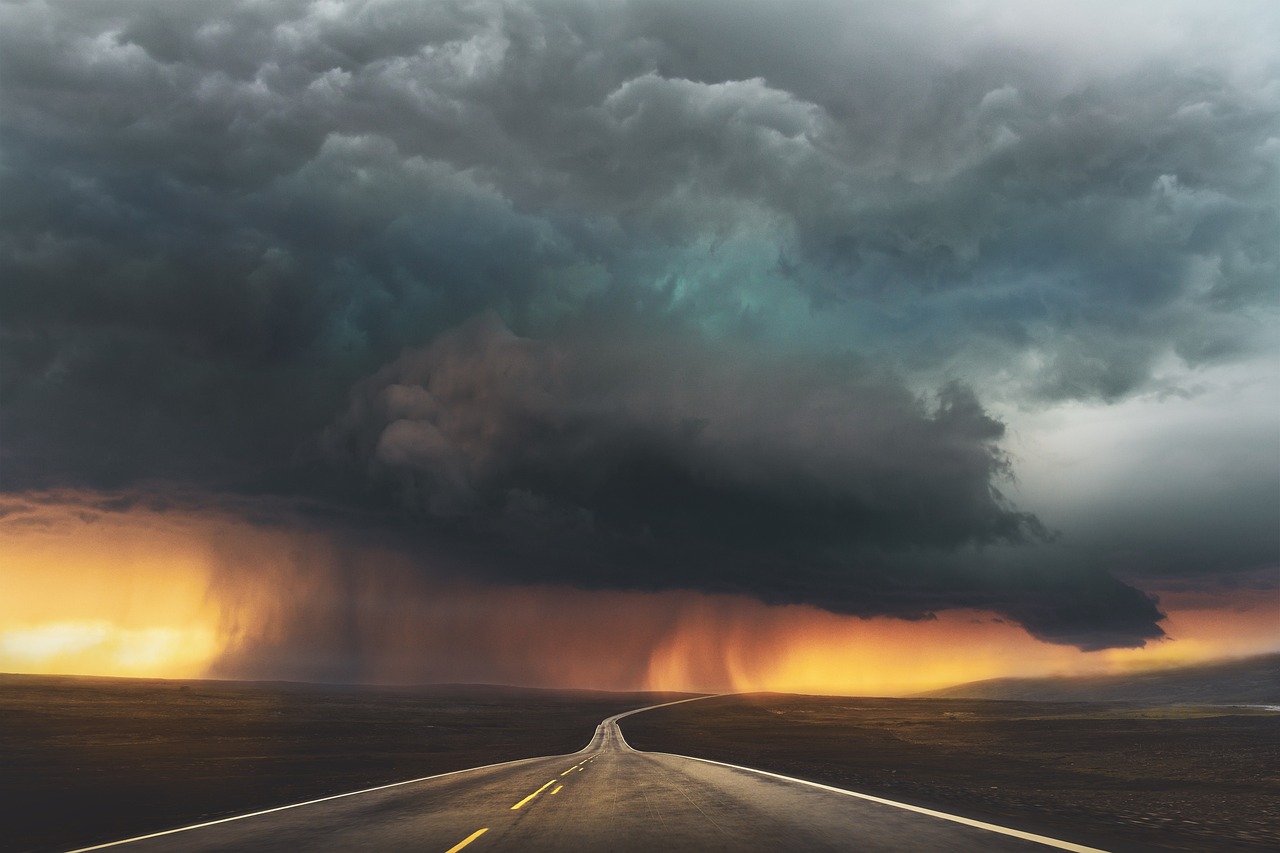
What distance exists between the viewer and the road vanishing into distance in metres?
13.0

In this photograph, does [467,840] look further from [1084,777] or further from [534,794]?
[1084,777]

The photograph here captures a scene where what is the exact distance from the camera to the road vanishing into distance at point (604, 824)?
13.0 metres

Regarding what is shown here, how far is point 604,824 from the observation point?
15.7 meters

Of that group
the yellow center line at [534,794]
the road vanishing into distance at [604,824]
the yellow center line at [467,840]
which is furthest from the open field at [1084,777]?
the yellow center line at [467,840]

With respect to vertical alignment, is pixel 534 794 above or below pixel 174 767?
above

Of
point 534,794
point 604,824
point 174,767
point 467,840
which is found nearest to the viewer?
point 467,840

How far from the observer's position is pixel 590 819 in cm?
1648

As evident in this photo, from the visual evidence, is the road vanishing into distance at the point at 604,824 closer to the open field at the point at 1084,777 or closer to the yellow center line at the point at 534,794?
the yellow center line at the point at 534,794

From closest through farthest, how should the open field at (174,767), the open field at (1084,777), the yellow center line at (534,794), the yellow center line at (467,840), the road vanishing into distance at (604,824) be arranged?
the yellow center line at (467,840) → the road vanishing into distance at (604,824) → the open field at (1084,777) → the yellow center line at (534,794) → the open field at (174,767)

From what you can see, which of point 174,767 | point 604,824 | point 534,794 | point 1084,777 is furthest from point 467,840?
point 1084,777

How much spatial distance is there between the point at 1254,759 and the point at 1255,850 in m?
47.7

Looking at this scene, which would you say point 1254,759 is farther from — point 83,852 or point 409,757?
point 83,852

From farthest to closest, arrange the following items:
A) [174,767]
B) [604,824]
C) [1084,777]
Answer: [174,767] → [1084,777] → [604,824]

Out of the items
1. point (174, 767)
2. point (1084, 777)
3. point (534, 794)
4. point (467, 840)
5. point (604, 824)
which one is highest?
point (467, 840)
